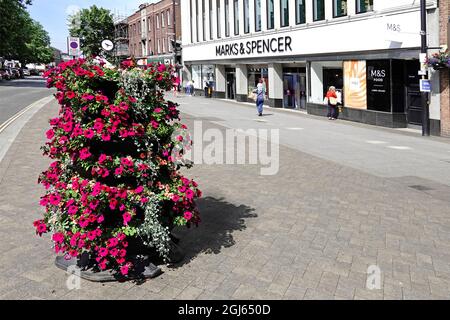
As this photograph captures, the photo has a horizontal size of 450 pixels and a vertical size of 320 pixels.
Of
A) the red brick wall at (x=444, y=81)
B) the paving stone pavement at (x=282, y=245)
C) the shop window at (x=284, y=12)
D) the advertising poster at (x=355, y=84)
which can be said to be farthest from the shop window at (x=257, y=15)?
the paving stone pavement at (x=282, y=245)

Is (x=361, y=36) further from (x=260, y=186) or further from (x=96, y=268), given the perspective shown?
(x=96, y=268)

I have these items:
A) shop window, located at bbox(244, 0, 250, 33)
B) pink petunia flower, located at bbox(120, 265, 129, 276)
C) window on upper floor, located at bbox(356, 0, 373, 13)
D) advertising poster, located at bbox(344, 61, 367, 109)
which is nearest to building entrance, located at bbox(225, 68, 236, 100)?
shop window, located at bbox(244, 0, 250, 33)

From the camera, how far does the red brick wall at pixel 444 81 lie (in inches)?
606

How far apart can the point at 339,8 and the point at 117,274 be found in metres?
19.9

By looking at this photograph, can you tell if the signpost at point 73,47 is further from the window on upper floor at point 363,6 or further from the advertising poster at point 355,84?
the window on upper floor at point 363,6

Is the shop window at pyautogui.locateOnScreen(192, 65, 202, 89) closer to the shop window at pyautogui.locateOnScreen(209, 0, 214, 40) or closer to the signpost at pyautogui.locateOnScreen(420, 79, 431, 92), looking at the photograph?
the shop window at pyautogui.locateOnScreen(209, 0, 214, 40)

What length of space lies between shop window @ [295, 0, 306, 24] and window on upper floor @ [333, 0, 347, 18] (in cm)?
307

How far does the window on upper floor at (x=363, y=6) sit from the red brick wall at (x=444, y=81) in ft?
14.0

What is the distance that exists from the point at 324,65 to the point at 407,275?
20.0 m

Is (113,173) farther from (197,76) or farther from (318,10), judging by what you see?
(197,76)

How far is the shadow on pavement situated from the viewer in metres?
5.61

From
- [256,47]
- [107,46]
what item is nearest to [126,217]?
[107,46]

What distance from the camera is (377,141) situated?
15219mm
